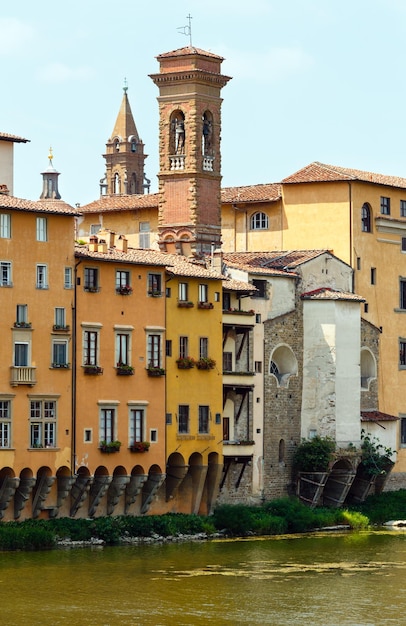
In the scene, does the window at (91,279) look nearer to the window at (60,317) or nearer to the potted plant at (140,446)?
the window at (60,317)

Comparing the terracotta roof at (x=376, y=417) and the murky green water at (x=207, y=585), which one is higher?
the terracotta roof at (x=376, y=417)

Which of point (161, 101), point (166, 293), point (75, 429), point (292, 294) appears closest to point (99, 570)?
point (75, 429)

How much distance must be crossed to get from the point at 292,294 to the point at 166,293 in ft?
26.8

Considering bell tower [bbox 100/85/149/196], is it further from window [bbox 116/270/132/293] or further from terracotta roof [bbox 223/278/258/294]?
window [bbox 116/270/132/293]

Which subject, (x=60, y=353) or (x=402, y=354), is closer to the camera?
(x=60, y=353)

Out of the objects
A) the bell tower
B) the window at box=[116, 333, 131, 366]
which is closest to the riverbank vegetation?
the window at box=[116, 333, 131, 366]

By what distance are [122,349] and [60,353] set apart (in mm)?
3042

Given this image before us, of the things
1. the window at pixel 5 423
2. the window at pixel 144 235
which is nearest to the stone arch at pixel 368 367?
the window at pixel 144 235

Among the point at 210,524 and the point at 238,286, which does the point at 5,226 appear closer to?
the point at 238,286

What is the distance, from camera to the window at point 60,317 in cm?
7362

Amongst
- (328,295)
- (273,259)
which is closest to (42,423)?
(328,295)

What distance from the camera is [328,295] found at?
85062 mm

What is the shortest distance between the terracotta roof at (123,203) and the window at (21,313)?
74.8 ft

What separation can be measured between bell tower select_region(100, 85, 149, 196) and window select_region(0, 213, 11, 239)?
64857 mm
